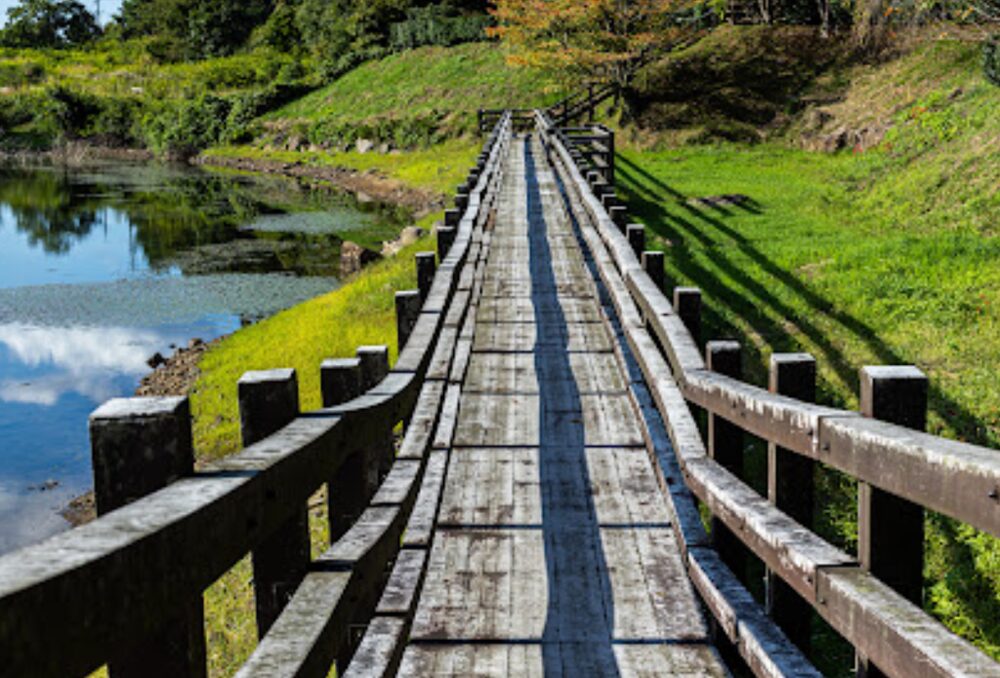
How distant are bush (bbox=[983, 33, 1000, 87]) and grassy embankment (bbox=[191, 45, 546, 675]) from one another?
12.6 meters

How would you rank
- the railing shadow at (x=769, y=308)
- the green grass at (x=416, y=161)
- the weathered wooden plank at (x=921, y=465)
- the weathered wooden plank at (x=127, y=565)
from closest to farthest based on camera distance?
the weathered wooden plank at (x=127, y=565) → the weathered wooden plank at (x=921, y=465) → the railing shadow at (x=769, y=308) → the green grass at (x=416, y=161)

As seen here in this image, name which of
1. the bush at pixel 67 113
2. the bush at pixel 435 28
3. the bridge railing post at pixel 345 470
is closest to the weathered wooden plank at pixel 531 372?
the bridge railing post at pixel 345 470

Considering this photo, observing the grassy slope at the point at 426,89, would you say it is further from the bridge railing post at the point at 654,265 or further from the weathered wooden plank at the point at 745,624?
the weathered wooden plank at the point at 745,624

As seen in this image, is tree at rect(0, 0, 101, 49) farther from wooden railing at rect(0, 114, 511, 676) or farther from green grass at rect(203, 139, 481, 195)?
wooden railing at rect(0, 114, 511, 676)

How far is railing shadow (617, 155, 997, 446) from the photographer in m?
12.5

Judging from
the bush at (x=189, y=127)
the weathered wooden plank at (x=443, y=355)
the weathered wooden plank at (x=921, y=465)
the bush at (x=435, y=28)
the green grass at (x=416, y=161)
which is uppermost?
the bush at (x=435, y=28)

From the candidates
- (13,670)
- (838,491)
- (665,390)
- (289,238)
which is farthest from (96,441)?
(289,238)

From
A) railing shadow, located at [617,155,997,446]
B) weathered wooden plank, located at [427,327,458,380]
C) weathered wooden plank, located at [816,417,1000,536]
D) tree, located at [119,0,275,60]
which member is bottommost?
railing shadow, located at [617,155,997,446]

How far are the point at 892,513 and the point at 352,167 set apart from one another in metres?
47.2

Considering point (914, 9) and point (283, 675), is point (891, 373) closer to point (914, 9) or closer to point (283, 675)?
point (283, 675)

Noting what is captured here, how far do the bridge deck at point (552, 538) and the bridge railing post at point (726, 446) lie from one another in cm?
22

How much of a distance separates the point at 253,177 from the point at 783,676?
51.8 m

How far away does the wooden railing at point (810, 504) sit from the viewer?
8.20 feet

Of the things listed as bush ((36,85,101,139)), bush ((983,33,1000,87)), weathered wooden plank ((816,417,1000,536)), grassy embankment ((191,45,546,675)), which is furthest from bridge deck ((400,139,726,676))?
bush ((36,85,101,139))
